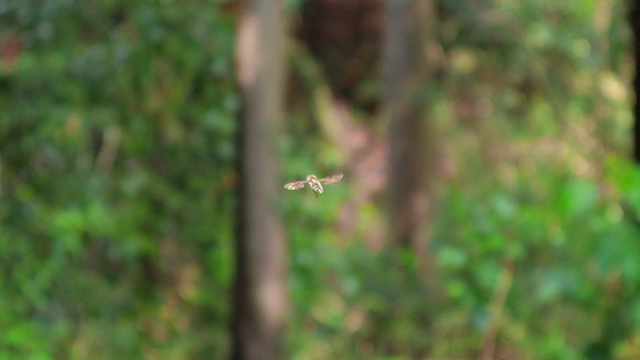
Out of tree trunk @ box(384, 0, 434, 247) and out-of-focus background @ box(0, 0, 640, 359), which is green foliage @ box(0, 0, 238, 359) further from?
tree trunk @ box(384, 0, 434, 247)

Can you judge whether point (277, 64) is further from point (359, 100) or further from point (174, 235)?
point (359, 100)

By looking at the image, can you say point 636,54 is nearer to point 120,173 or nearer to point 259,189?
point 259,189

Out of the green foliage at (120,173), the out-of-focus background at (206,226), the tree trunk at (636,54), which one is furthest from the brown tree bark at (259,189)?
the tree trunk at (636,54)

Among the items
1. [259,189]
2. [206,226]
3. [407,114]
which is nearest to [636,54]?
[259,189]

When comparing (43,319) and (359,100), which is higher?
(43,319)

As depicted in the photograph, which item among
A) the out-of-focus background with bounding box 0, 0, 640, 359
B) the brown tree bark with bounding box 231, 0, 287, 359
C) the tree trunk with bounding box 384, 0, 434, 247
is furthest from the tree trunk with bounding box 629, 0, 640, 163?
the tree trunk with bounding box 384, 0, 434, 247

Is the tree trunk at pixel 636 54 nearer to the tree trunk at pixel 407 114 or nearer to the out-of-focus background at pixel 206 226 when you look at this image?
the out-of-focus background at pixel 206 226

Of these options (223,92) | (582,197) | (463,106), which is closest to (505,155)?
(463,106)
